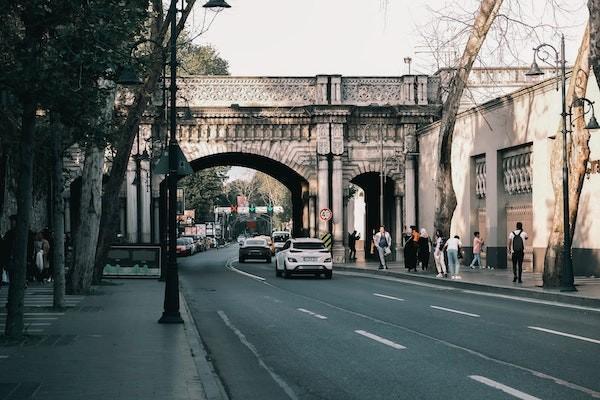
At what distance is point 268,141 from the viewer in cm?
5734

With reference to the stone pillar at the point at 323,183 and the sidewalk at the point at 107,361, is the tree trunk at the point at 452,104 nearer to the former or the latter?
the stone pillar at the point at 323,183

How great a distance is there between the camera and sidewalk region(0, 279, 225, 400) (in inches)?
403

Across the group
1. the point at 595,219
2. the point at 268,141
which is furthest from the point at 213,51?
the point at 595,219

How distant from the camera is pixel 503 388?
35.6 feet

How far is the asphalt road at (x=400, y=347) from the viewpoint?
1109cm

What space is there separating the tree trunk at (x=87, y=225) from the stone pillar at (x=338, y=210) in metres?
30.5

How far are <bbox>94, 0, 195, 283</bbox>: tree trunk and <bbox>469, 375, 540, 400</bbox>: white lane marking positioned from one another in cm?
1681

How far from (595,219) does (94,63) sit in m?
23.5

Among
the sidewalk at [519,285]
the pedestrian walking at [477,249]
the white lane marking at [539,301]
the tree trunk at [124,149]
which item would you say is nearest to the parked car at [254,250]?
the pedestrian walking at [477,249]

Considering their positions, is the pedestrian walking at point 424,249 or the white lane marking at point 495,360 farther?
the pedestrian walking at point 424,249

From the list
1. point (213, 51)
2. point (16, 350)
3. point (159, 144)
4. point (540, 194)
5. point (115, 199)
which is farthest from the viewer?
point (213, 51)

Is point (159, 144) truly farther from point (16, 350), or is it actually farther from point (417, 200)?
point (16, 350)

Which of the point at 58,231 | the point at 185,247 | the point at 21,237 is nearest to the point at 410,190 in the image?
the point at 185,247

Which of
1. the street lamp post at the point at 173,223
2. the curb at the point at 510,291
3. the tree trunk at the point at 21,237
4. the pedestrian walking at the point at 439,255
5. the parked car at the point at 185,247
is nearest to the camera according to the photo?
the tree trunk at the point at 21,237
